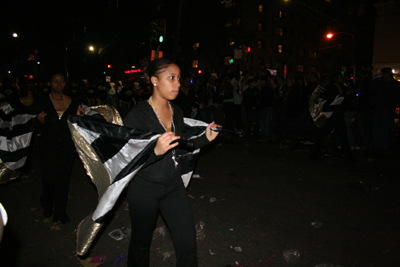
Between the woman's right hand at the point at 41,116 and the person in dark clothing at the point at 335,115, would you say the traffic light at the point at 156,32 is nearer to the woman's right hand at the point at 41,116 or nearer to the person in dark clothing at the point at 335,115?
the person in dark clothing at the point at 335,115

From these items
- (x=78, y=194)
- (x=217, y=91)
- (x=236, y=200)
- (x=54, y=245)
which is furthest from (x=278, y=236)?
(x=217, y=91)

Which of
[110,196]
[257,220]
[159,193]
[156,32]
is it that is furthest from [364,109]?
[110,196]

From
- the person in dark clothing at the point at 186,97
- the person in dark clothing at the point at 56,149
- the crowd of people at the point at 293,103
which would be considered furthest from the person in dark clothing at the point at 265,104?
the person in dark clothing at the point at 56,149

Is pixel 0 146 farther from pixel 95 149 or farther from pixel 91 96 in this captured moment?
pixel 91 96

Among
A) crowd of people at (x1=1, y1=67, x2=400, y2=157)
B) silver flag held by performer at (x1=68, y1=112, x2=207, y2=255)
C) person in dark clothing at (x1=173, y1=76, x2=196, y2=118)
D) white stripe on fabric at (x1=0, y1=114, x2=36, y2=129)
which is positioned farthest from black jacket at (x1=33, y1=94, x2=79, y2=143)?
person in dark clothing at (x1=173, y1=76, x2=196, y2=118)

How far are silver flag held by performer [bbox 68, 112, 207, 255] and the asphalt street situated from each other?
1.08 metres

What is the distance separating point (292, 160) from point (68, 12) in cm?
2627

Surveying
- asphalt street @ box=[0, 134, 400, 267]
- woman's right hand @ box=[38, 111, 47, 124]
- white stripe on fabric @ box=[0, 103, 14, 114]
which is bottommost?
asphalt street @ box=[0, 134, 400, 267]

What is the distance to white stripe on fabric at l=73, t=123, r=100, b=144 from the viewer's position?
2.53 metres

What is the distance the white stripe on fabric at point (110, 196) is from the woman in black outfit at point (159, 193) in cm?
8

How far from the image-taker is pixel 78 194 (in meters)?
5.29

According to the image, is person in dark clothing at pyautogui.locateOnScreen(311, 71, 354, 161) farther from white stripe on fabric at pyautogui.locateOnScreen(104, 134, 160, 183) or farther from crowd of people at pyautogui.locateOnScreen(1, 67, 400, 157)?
white stripe on fabric at pyautogui.locateOnScreen(104, 134, 160, 183)

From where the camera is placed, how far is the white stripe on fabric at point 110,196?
230 cm

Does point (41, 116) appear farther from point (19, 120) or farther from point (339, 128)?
point (339, 128)
